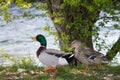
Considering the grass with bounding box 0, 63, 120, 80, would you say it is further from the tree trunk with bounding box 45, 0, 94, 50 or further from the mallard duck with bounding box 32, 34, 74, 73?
the tree trunk with bounding box 45, 0, 94, 50

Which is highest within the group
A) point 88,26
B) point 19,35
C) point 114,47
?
point 88,26

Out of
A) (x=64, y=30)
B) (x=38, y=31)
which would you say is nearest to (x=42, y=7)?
(x=64, y=30)

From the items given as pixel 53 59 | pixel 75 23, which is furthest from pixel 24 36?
pixel 53 59

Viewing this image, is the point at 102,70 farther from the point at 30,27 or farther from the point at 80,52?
the point at 30,27

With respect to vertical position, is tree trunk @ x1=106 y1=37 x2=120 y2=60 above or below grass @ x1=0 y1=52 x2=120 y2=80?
below

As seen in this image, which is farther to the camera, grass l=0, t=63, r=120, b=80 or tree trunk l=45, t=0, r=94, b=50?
tree trunk l=45, t=0, r=94, b=50

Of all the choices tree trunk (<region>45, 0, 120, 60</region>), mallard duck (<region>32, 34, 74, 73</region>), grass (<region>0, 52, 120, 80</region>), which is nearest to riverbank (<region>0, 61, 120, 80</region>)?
grass (<region>0, 52, 120, 80</region>)

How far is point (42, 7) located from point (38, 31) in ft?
58.9

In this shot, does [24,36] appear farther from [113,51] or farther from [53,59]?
[53,59]

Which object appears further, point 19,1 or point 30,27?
point 30,27

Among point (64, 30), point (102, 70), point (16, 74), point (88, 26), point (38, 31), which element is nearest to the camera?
point (16, 74)

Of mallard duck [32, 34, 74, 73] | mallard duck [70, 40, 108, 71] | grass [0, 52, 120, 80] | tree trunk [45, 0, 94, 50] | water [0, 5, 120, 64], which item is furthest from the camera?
water [0, 5, 120, 64]

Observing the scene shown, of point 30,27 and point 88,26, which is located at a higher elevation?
point 88,26

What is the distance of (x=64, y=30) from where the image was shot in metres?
16.1
